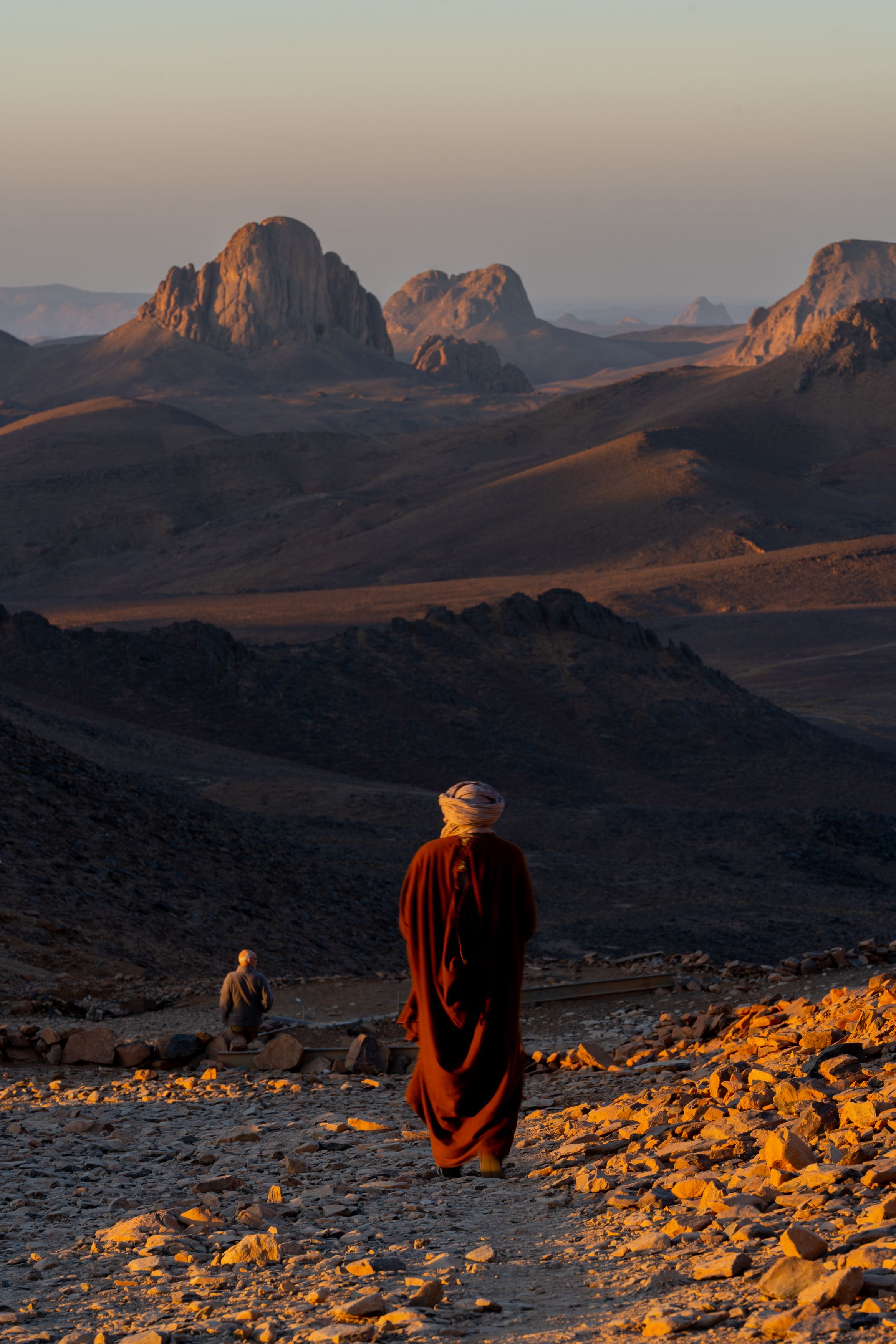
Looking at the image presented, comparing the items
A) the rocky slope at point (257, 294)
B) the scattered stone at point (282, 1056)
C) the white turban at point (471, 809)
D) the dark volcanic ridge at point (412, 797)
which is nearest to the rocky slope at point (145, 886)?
the dark volcanic ridge at point (412, 797)

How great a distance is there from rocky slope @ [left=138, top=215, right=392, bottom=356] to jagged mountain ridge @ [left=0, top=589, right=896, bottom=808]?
132 metres

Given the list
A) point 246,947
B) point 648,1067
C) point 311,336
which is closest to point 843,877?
point 246,947

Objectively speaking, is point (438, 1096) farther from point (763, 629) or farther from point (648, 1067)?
point (763, 629)

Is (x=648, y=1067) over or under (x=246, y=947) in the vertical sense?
over

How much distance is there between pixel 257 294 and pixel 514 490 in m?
87.1

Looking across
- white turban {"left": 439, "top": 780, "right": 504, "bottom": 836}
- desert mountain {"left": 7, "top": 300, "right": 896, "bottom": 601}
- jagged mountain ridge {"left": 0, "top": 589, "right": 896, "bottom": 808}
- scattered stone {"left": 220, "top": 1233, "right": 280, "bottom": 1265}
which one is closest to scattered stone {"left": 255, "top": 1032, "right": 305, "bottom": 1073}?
white turban {"left": 439, "top": 780, "right": 504, "bottom": 836}

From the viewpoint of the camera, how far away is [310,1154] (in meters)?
6.24

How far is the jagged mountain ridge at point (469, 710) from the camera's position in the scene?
93.5 feet

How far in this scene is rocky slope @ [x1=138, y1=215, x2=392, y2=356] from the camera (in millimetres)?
161000

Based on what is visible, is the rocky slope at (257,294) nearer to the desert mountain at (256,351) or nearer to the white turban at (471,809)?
the desert mountain at (256,351)

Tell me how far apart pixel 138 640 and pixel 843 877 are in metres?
15.8

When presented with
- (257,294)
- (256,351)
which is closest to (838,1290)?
(256,351)

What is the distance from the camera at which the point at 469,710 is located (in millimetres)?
30938

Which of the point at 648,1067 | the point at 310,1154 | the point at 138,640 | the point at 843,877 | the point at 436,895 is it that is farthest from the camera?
the point at 138,640
